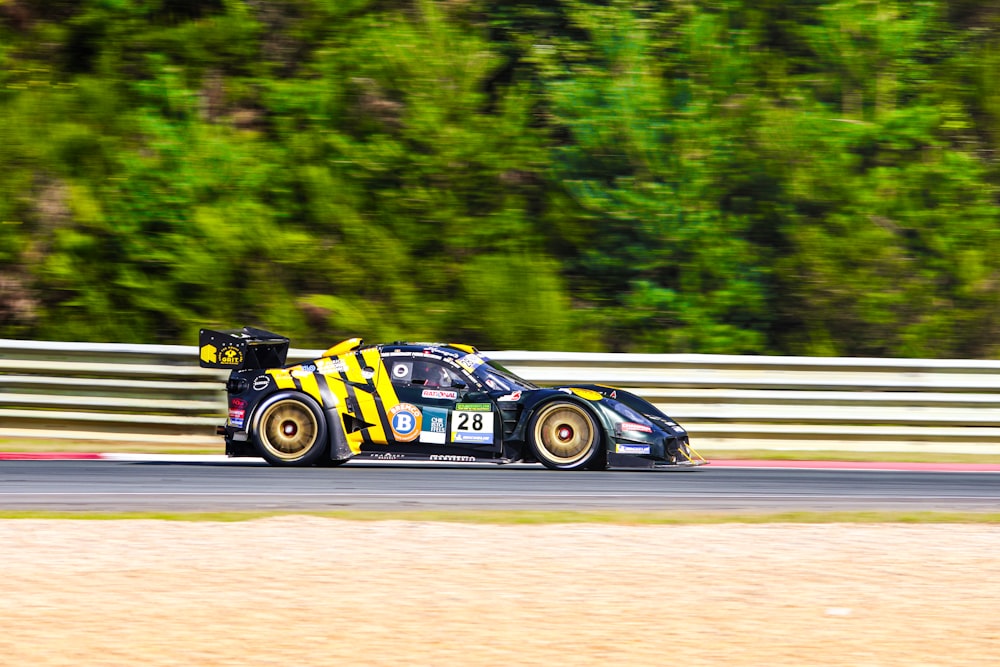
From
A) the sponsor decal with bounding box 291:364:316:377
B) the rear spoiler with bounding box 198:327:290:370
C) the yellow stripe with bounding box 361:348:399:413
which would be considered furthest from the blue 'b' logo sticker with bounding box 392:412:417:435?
the rear spoiler with bounding box 198:327:290:370

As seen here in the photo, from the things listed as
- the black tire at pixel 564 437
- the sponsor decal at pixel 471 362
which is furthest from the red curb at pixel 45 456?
the black tire at pixel 564 437

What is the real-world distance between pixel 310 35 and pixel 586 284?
564 cm

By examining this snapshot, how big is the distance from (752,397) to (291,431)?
4.46m

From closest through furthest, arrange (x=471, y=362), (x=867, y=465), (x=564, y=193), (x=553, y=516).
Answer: (x=553, y=516) < (x=471, y=362) < (x=867, y=465) < (x=564, y=193)

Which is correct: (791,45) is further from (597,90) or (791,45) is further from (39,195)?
(39,195)

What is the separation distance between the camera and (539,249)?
643 inches

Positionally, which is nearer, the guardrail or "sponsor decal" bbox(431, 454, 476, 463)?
"sponsor decal" bbox(431, 454, 476, 463)

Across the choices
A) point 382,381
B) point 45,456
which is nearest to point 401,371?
point 382,381

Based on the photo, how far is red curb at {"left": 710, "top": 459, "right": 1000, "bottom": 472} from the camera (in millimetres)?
11961

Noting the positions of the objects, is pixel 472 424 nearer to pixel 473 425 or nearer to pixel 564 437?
pixel 473 425

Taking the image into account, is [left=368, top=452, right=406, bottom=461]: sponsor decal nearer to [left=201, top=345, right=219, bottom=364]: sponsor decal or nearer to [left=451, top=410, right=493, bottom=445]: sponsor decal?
[left=451, top=410, right=493, bottom=445]: sponsor decal

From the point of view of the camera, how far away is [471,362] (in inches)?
456

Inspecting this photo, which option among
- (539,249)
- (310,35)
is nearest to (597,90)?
(539,249)

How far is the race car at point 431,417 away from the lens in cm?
1119
